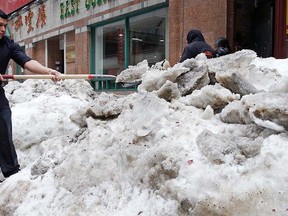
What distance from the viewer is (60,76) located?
12.4ft

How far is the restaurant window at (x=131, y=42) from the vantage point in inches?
447

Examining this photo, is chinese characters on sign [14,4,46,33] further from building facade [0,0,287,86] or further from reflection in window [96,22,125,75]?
reflection in window [96,22,125,75]

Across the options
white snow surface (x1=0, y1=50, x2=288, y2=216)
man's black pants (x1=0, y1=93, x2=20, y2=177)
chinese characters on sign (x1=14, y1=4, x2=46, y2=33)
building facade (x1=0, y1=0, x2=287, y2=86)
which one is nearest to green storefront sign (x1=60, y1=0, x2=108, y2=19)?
building facade (x1=0, y1=0, x2=287, y2=86)

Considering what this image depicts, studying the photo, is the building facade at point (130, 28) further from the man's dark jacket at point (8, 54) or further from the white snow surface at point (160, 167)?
the man's dark jacket at point (8, 54)

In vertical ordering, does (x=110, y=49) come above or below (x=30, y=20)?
below

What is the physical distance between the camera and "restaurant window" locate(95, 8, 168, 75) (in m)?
11.4

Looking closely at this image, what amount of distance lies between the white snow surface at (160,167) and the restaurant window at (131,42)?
774cm

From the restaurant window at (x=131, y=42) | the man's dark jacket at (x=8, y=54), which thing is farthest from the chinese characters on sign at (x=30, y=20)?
the man's dark jacket at (x=8, y=54)

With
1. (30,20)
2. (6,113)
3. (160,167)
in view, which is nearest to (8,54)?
(6,113)

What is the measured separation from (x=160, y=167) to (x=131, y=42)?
10.4 m

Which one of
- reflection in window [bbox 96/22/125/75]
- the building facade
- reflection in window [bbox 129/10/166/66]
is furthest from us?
reflection in window [bbox 96/22/125/75]

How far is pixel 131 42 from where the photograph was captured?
1262 centimetres

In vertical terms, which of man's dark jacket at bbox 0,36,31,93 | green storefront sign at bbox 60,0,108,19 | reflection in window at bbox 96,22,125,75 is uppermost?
green storefront sign at bbox 60,0,108,19

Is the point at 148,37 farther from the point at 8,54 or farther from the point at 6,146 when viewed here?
the point at 6,146
